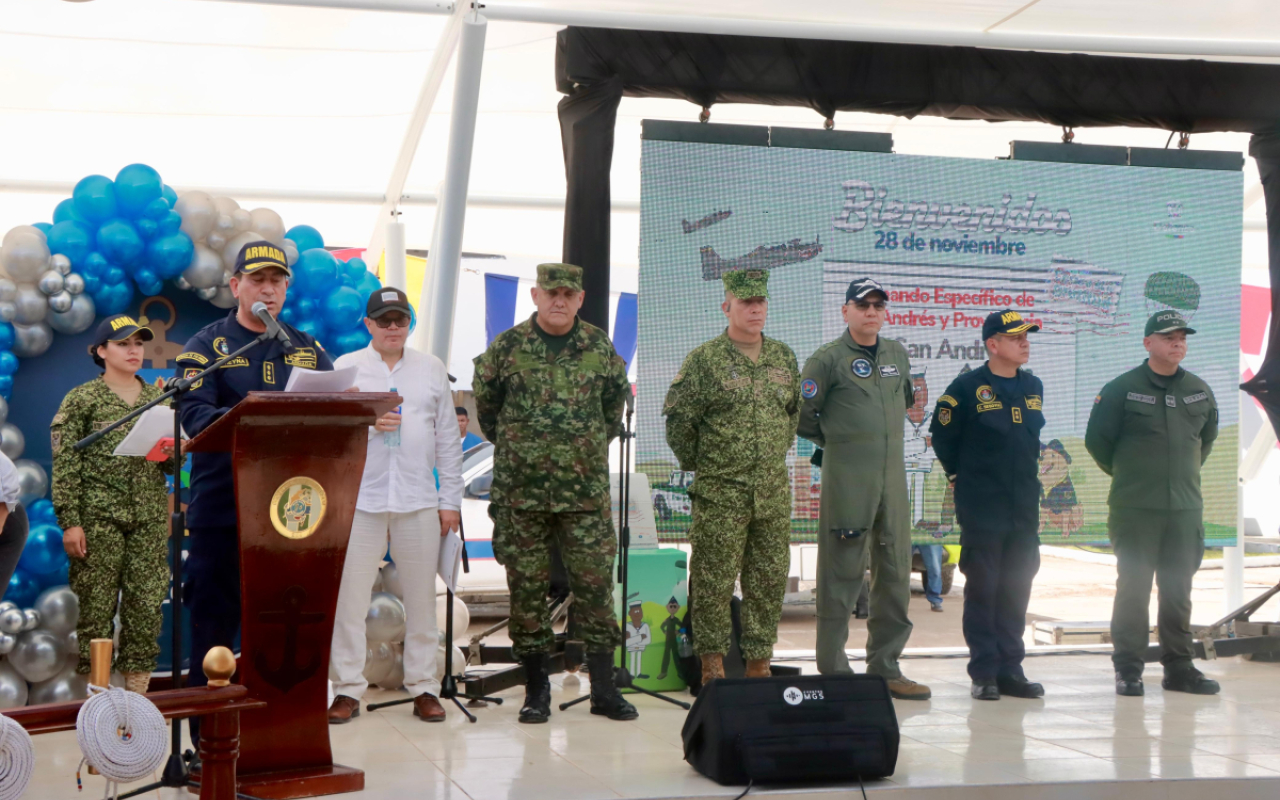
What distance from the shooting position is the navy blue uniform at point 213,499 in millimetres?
3797

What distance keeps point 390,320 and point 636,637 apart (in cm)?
180

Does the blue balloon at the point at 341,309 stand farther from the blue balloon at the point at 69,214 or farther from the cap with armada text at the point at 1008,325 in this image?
the cap with armada text at the point at 1008,325

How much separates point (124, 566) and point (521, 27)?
125 inches

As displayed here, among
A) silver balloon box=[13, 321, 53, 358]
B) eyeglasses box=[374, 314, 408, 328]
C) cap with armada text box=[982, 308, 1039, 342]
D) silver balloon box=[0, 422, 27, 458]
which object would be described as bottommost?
silver balloon box=[0, 422, 27, 458]

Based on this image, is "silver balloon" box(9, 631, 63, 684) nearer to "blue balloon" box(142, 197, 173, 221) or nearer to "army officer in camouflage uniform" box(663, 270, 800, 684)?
"blue balloon" box(142, 197, 173, 221)

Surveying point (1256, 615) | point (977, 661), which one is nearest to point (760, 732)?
point (977, 661)

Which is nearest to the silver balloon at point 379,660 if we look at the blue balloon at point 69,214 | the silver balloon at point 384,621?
the silver balloon at point 384,621

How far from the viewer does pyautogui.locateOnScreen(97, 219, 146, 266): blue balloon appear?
514cm

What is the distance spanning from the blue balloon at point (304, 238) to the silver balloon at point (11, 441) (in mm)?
1510

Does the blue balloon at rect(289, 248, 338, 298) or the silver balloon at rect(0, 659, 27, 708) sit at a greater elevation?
the blue balloon at rect(289, 248, 338, 298)

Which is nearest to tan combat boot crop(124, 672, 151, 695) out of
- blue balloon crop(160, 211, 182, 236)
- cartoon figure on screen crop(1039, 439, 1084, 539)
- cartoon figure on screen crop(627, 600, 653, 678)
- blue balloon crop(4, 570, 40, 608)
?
blue balloon crop(4, 570, 40, 608)

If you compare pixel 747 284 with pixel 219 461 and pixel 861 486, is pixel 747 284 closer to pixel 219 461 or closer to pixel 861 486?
pixel 861 486

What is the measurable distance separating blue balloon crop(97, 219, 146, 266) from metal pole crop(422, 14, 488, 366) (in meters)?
1.48

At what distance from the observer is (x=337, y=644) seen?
4531 millimetres
